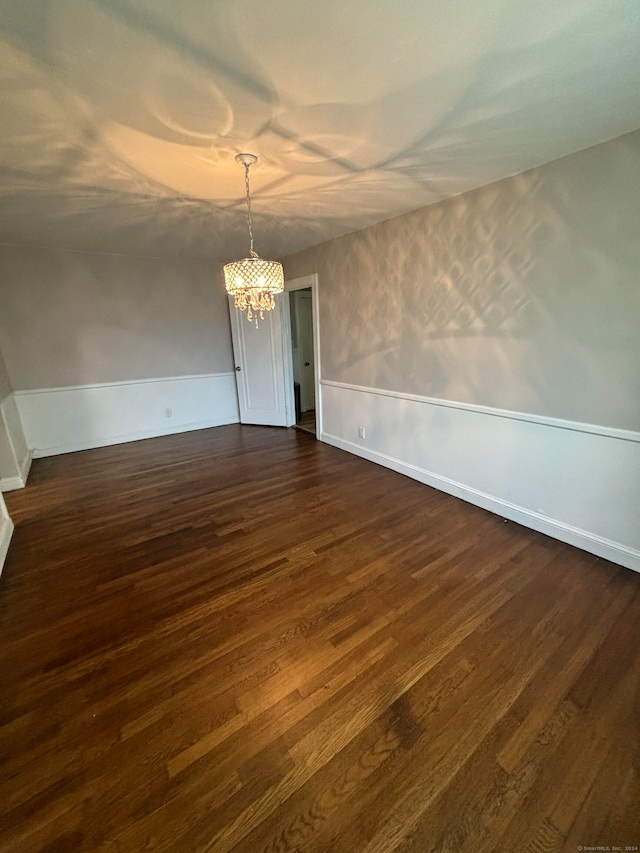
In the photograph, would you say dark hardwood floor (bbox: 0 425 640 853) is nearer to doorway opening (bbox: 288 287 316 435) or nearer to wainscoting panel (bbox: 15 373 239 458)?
wainscoting panel (bbox: 15 373 239 458)

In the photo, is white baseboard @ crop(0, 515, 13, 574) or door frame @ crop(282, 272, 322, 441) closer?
white baseboard @ crop(0, 515, 13, 574)

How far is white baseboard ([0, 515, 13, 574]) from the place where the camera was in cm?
224

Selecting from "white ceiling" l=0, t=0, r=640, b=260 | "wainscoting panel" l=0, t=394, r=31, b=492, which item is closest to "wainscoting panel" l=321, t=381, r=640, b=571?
"white ceiling" l=0, t=0, r=640, b=260

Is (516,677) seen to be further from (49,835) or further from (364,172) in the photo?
(364,172)

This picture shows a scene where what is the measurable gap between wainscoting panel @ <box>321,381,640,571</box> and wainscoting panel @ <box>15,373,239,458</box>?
2.69 m

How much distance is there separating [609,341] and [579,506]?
3.36ft

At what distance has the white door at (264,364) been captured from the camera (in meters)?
4.72

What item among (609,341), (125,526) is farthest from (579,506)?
(125,526)

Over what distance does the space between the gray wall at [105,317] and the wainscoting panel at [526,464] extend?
2.86 metres

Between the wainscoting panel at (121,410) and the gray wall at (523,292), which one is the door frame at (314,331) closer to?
the gray wall at (523,292)

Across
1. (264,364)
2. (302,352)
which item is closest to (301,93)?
(264,364)

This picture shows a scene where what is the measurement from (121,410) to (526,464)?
183 inches

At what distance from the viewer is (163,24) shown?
1.08 metres

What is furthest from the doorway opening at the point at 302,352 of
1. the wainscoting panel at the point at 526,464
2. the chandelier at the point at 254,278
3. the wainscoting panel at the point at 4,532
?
the wainscoting panel at the point at 4,532
